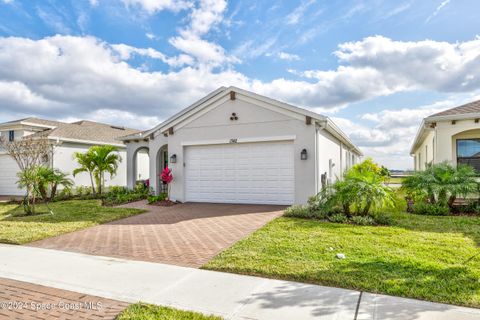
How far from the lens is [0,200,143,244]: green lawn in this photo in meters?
7.35

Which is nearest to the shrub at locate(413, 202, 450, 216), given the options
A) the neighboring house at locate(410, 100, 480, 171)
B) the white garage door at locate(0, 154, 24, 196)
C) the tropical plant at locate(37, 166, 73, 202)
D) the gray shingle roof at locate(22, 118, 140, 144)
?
the neighboring house at locate(410, 100, 480, 171)

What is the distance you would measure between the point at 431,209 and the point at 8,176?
24.4 metres

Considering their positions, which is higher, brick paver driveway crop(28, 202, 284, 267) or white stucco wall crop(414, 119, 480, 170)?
white stucco wall crop(414, 119, 480, 170)

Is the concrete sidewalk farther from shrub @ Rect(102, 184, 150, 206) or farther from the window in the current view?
the window

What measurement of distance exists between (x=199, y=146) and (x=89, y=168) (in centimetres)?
740

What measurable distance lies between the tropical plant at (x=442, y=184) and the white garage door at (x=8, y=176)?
22682mm

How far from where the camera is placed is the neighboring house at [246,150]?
36.8ft

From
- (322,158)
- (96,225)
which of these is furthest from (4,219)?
(322,158)

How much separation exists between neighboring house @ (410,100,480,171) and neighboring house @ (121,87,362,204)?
4.16m

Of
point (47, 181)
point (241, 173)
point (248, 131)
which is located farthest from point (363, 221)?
point (47, 181)

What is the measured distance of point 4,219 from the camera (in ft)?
33.1

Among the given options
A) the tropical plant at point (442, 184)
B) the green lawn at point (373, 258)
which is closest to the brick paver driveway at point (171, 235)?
the green lawn at point (373, 258)

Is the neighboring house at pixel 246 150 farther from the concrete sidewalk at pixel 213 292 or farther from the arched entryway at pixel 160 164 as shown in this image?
the concrete sidewalk at pixel 213 292

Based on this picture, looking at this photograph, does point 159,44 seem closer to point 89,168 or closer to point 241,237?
point 89,168
